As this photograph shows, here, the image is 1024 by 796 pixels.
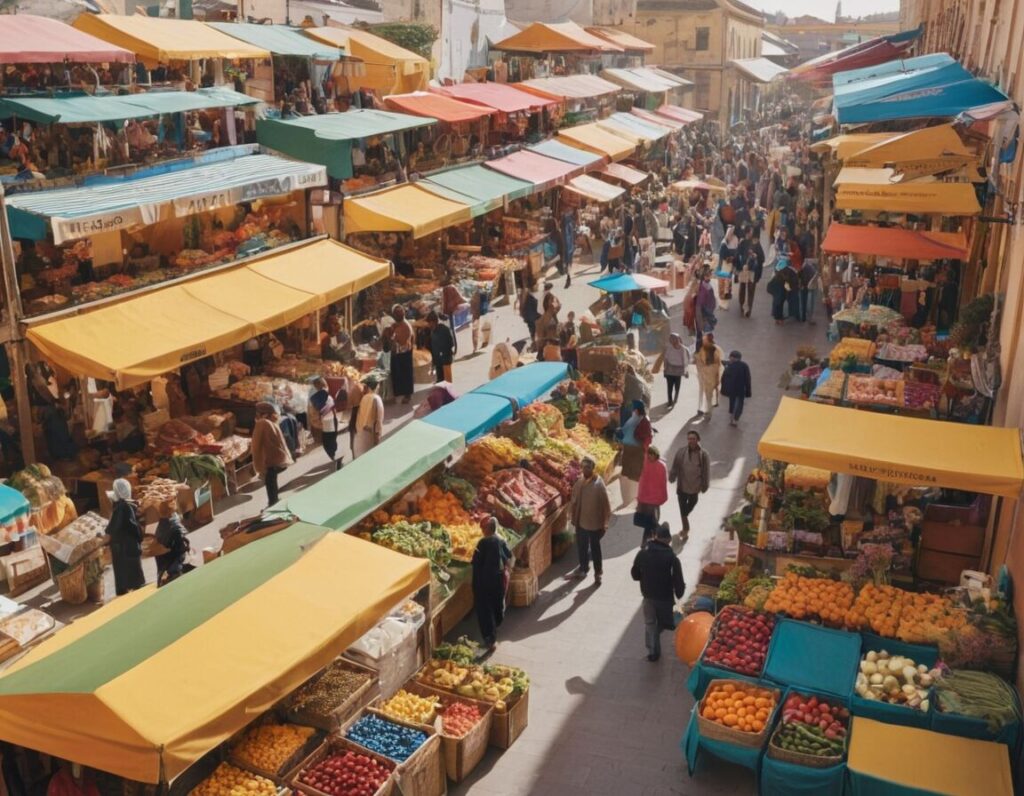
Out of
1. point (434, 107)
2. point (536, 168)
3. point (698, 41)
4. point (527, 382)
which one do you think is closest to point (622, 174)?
point (536, 168)

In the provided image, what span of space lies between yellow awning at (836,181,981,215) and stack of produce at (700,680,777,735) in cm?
767

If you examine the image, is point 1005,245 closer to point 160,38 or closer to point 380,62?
point 160,38

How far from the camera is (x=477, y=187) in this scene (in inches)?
866

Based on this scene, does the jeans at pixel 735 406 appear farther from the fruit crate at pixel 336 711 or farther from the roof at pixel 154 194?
the fruit crate at pixel 336 711

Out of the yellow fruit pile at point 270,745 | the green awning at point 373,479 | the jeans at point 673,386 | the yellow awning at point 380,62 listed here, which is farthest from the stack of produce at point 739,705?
the yellow awning at point 380,62

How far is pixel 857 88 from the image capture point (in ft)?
50.2

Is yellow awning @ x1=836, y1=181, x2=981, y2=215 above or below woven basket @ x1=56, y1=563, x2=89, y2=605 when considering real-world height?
above

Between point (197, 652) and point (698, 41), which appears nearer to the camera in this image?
point (197, 652)

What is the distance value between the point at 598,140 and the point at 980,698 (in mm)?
26036

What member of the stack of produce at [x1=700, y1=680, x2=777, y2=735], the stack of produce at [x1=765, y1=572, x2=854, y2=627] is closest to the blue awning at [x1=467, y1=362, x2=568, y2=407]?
the stack of produce at [x1=765, y1=572, x2=854, y2=627]

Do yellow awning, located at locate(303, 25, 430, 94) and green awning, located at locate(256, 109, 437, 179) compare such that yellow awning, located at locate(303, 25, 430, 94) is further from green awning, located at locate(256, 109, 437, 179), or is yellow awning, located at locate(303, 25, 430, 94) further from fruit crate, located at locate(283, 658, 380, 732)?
fruit crate, located at locate(283, 658, 380, 732)

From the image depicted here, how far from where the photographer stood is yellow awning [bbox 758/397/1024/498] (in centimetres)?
803

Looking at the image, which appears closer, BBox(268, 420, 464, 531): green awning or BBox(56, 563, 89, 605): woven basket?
BBox(268, 420, 464, 531): green awning

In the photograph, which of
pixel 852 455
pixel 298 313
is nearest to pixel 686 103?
pixel 298 313
